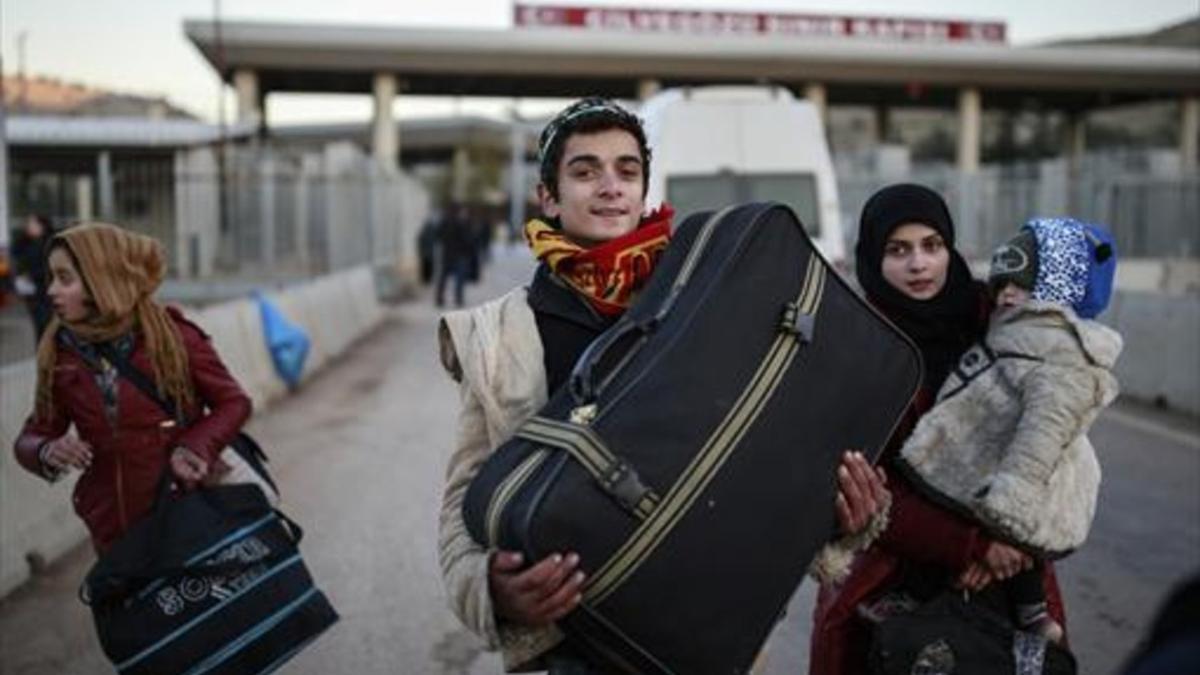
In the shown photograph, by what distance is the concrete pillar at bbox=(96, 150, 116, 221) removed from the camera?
19391 millimetres

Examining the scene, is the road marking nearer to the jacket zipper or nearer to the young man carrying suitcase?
the jacket zipper

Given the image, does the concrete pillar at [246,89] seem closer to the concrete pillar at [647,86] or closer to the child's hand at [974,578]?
the concrete pillar at [647,86]

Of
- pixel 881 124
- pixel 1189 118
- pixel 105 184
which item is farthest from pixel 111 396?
pixel 881 124

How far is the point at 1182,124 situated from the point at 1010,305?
48.9 m

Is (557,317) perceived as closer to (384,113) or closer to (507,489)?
(507,489)

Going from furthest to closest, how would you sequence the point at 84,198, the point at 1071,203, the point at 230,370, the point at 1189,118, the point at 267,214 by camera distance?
the point at 1189,118 < the point at 1071,203 < the point at 267,214 < the point at 84,198 < the point at 230,370

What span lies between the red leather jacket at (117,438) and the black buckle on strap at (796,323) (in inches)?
90.5

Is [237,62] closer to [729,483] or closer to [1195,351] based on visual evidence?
[1195,351]

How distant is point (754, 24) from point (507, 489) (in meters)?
42.9

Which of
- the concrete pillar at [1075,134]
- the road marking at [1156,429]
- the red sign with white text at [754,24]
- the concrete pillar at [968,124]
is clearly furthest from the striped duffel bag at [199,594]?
the concrete pillar at [1075,134]

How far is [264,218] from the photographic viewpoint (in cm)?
2048

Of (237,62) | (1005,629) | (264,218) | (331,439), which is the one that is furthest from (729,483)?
(237,62)

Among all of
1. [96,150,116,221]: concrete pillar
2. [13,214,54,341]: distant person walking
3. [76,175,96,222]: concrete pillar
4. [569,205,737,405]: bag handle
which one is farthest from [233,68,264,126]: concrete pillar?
[569,205,737,405]: bag handle

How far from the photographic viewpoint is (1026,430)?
8.31 ft
